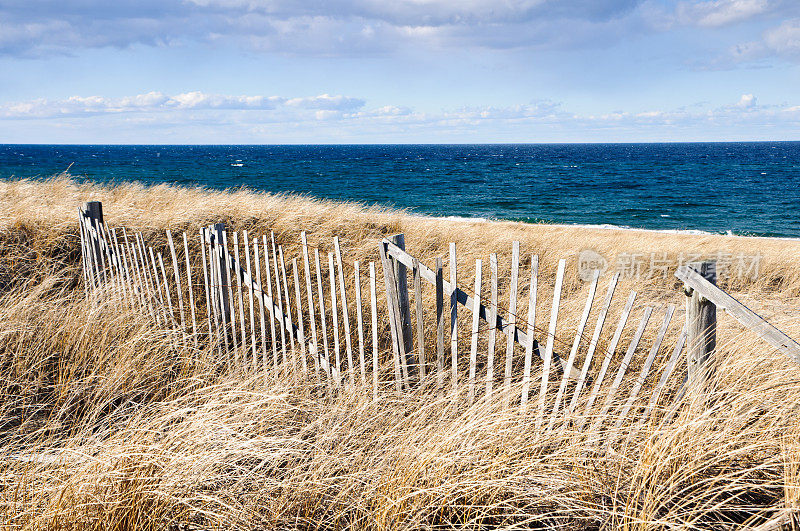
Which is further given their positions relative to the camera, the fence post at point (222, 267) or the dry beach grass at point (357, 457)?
the fence post at point (222, 267)

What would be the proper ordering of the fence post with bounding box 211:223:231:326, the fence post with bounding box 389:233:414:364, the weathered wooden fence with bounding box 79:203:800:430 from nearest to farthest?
the weathered wooden fence with bounding box 79:203:800:430 < the fence post with bounding box 389:233:414:364 < the fence post with bounding box 211:223:231:326

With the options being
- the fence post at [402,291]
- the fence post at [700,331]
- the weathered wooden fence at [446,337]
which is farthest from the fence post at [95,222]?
the fence post at [700,331]

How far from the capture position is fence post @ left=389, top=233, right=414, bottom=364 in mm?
3305

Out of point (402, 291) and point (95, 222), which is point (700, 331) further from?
point (95, 222)

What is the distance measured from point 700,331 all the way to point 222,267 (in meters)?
3.51

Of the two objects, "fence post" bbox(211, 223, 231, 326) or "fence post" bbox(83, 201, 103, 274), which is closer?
"fence post" bbox(211, 223, 231, 326)

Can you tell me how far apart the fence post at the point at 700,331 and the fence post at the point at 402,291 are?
1604mm

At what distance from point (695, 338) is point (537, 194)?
36.3 m

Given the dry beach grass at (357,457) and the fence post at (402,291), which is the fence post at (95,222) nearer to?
the dry beach grass at (357,457)

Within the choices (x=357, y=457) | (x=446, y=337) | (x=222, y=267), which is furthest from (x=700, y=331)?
(x=222, y=267)

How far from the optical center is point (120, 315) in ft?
15.2

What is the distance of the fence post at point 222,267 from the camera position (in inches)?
169

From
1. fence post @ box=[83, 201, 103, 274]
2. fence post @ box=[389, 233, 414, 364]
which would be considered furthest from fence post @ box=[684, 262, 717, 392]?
fence post @ box=[83, 201, 103, 274]

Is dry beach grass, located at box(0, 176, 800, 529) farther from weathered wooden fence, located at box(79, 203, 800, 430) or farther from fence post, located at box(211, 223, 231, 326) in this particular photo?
fence post, located at box(211, 223, 231, 326)
